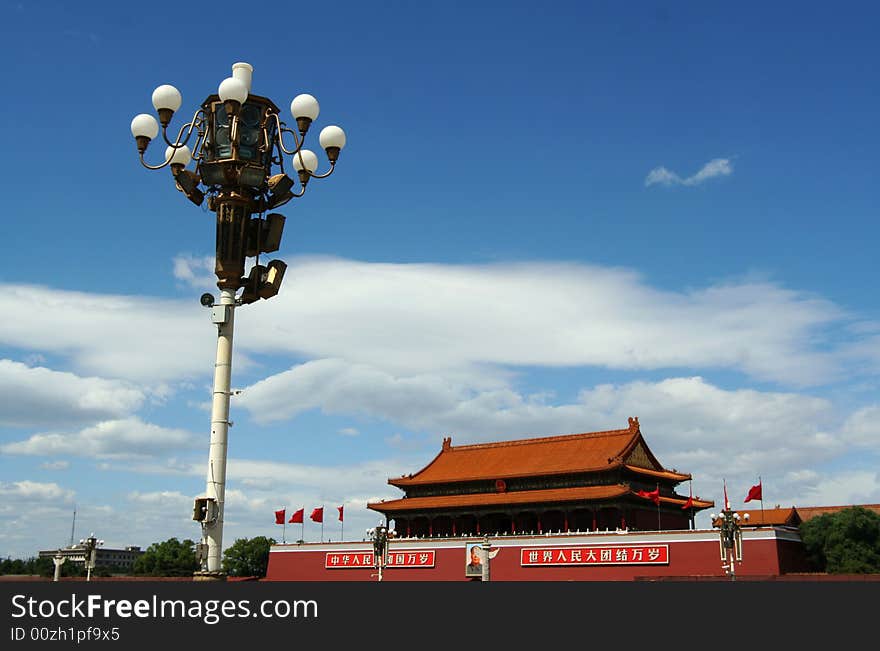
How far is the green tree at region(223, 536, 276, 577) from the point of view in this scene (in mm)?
80250

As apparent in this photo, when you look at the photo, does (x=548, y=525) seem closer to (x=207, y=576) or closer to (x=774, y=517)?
(x=774, y=517)

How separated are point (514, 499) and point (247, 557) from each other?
4038 centimetres

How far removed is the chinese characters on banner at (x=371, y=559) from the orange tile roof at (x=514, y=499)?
160 inches

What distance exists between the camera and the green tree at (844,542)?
4278 cm

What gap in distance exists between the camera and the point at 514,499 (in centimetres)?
4984

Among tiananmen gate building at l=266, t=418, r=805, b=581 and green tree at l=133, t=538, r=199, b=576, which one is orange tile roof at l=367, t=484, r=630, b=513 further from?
green tree at l=133, t=538, r=199, b=576

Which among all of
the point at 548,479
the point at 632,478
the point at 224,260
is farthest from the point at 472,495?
the point at 224,260

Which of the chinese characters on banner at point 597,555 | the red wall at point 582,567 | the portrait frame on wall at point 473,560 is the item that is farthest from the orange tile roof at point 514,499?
the portrait frame on wall at point 473,560

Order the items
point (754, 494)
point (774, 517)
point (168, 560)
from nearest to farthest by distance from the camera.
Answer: point (754, 494) → point (774, 517) → point (168, 560)

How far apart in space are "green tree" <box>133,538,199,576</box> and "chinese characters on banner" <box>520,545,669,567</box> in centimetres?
4174

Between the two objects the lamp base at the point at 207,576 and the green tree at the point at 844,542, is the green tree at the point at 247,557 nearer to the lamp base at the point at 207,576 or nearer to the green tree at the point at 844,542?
the green tree at the point at 844,542

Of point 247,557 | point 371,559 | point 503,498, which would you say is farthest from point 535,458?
point 247,557

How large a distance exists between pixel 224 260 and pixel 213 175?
151cm
